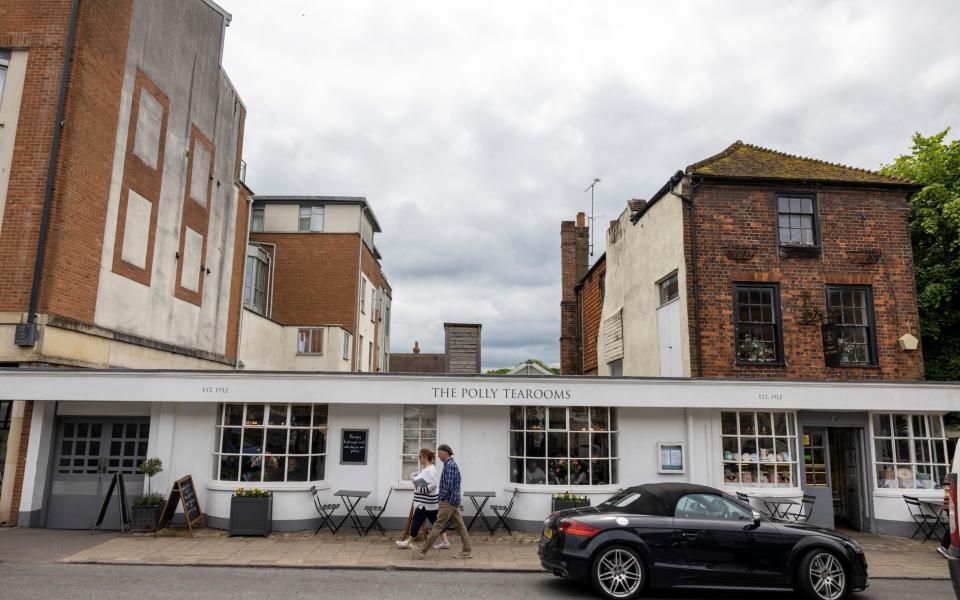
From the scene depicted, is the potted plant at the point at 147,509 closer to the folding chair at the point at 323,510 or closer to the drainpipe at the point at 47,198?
the folding chair at the point at 323,510

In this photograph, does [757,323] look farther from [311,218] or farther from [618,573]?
[311,218]

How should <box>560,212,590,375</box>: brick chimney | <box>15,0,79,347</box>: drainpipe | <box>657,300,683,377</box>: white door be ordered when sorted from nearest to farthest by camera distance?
<box>15,0,79,347</box>: drainpipe → <box>657,300,683,377</box>: white door → <box>560,212,590,375</box>: brick chimney

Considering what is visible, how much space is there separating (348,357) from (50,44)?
18.0 meters

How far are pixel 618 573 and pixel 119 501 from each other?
9.41 metres

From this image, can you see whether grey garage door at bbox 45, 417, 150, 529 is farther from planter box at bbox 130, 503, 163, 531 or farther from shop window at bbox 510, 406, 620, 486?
shop window at bbox 510, 406, 620, 486

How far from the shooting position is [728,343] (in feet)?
49.1

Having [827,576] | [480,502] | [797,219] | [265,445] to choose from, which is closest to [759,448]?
[827,576]

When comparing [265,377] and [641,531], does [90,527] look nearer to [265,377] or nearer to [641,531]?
[265,377]

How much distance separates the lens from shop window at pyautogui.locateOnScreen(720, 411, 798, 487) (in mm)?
12414

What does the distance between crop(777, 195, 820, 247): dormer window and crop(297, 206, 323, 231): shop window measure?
21217 mm

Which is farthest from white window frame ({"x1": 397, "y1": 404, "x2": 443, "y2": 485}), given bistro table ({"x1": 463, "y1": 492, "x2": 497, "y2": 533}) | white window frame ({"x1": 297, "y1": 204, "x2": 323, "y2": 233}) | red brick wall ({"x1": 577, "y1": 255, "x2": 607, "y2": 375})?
white window frame ({"x1": 297, "y1": 204, "x2": 323, "y2": 233})

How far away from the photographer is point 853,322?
15312 millimetres

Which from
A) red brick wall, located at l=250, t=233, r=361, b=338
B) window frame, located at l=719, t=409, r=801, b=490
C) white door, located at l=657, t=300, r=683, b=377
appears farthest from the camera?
red brick wall, located at l=250, t=233, r=361, b=338

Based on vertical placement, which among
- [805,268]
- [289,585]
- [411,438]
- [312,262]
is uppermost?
[312,262]
